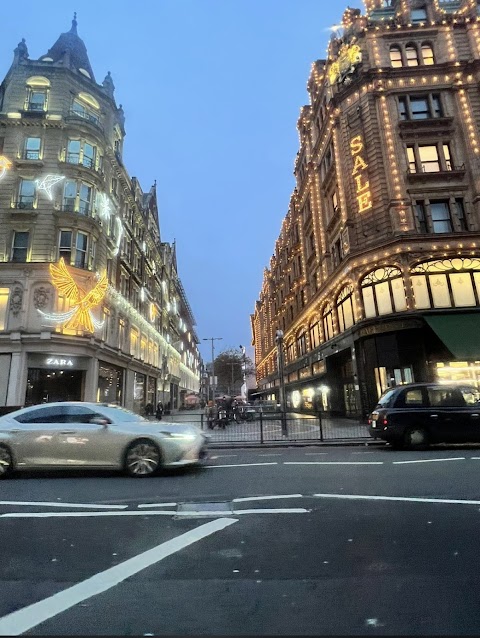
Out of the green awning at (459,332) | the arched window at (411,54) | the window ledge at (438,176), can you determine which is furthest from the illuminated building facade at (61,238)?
the arched window at (411,54)

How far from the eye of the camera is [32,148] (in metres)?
27.7

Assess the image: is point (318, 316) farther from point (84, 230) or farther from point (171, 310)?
point (171, 310)

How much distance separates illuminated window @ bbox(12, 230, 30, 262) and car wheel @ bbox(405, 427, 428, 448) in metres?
25.1

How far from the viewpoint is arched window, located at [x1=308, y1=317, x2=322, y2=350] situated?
107ft

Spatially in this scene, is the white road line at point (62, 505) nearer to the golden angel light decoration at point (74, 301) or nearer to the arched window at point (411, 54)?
the golden angel light decoration at point (74, 301)

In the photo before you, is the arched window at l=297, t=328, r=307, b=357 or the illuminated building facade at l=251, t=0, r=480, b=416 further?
the arched window at l=297, t=328, r=307, b=357

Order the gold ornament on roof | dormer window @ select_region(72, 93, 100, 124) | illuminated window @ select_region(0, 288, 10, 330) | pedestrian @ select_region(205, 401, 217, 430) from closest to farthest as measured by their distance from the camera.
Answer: pedestrian @ select_region(205, 401, 217, 430) < illuminated window @ select_region(0, 288, 10, 330) < the gold ornament on roof < dormer window @ select_region(72, 93, 100, 124)

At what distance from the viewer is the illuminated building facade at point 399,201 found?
21250 millimetres

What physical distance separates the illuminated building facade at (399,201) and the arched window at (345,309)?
13cm

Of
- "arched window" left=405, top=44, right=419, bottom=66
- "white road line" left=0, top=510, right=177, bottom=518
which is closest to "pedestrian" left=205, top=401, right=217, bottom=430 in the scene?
"white road line" left=0, top=510, right=177, bottom=518

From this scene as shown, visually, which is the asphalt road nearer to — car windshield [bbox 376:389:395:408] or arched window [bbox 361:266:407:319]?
car windshield [bbox 376:389:395:408]

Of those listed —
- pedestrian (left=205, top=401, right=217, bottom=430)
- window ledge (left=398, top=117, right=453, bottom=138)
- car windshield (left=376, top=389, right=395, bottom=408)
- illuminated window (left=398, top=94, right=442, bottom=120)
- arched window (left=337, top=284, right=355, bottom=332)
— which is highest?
illuminated window (left=398, top=94, right=442, bottom=120)

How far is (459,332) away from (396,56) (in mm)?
19710

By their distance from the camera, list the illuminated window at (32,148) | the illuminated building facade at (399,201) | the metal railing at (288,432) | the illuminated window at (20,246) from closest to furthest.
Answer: the metal railing at (288,432)
the illuminated building facade at (399,201)
the illuminated window at (20,246)
the illuminated window at (32,148)
